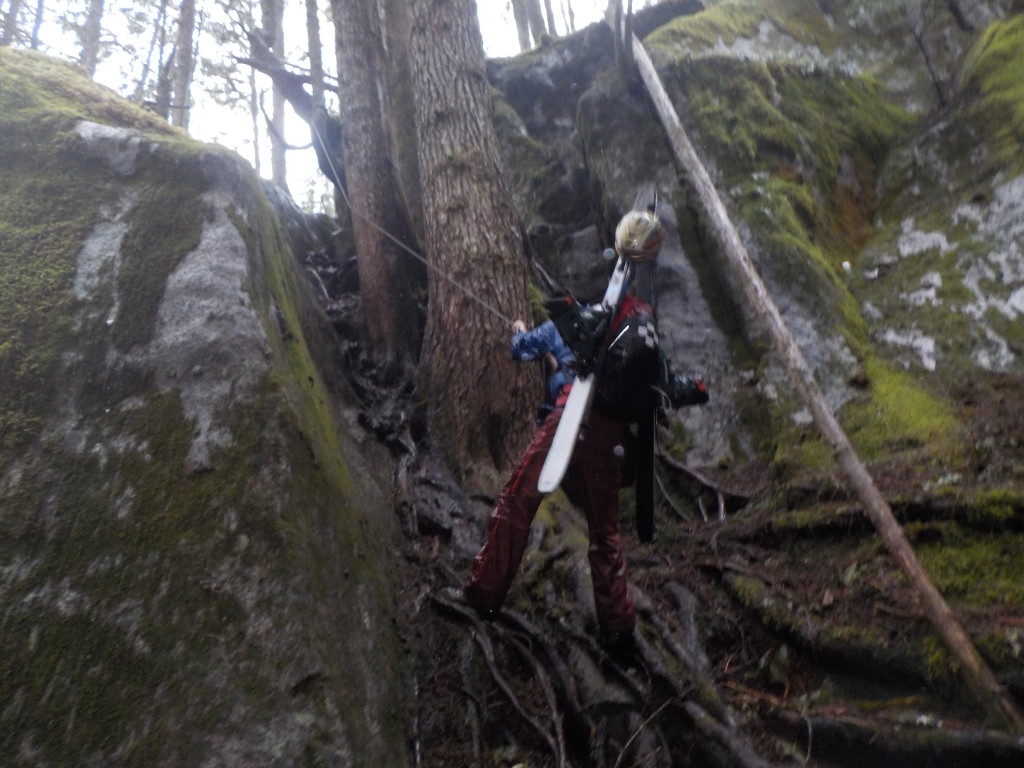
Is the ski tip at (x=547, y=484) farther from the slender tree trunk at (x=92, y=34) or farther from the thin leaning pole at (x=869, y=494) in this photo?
the slender tree trunk at (x=92, y=34)

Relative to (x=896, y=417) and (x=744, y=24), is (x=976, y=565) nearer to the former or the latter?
(x=896, y=417)

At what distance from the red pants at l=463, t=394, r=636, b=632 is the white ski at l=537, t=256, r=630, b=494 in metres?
0.12

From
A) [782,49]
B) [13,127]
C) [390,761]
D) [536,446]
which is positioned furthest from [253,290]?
[782,49]

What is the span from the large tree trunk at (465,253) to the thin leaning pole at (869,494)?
6.28 feet

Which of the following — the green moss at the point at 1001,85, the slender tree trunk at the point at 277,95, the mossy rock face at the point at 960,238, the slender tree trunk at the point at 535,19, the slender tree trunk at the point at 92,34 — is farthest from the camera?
the slender tree trunk at the point at 535,19

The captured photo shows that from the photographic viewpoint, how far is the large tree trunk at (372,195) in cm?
696

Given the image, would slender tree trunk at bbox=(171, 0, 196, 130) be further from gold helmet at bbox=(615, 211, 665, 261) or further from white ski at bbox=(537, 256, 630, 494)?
white ski at bbox=(537, 256, 630, 494)

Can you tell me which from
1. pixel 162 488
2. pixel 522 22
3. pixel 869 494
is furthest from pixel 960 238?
pixel 522 22

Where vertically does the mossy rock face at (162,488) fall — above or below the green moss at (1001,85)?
below

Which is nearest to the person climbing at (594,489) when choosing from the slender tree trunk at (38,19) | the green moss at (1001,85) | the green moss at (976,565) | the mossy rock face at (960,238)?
the green moss at (976,565)

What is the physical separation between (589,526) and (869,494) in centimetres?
160

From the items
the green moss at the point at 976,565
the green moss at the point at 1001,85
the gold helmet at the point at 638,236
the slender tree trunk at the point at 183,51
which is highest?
the slender tree trunk at the point at 183,51

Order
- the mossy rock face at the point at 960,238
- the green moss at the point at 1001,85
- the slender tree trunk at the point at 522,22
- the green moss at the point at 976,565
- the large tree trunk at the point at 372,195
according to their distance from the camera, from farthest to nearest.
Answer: the slender tree trunk at the point at 522,22 → the large tree trunk at the point at 372,195 → the green moss at the point at 1001,85 → the mossy rock face at the point at 960,238 → the green moss at the point at 976,565

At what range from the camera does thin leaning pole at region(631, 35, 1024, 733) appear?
3.06m
